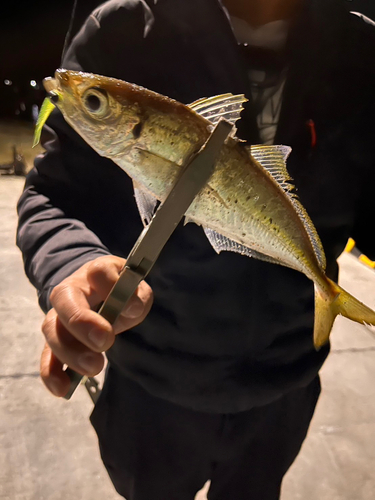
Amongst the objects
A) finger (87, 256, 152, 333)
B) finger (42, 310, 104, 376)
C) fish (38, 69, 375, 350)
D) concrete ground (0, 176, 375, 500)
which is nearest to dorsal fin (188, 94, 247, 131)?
fish (38, 69, 375, 350)

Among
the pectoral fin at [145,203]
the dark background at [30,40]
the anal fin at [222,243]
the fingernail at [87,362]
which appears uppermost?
the pectoral fin at [145,203]

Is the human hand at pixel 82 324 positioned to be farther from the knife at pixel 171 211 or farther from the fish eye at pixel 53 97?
the fish eye at pixel 53 97

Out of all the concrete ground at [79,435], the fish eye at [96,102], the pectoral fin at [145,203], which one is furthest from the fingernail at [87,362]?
the concrete ground at [79,435]

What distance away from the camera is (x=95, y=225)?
2.80ft

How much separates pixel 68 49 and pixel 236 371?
2.77ft

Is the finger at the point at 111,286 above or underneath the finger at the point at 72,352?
above

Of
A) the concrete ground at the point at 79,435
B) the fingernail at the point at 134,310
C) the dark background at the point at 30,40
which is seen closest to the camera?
the fingernail at the point at 134,310

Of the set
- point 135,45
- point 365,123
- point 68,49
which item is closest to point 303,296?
point 365,123

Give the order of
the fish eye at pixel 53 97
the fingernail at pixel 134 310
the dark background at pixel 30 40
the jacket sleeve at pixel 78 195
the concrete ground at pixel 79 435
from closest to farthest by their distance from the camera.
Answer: the fish eye at pixel 53 97, the fingernail at pixel 134 310, the jacket sleeve at pixel 78 195, the concrete ground at pixel 79 435, the dark background at pixel 30 40

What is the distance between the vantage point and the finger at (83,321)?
1.44ft

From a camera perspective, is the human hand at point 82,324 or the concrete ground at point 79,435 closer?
the human hand at point 82,324

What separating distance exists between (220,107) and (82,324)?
327 millimetres

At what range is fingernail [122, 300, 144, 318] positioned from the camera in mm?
499

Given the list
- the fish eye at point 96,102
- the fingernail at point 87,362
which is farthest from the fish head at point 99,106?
the fingernail at point 87,362
